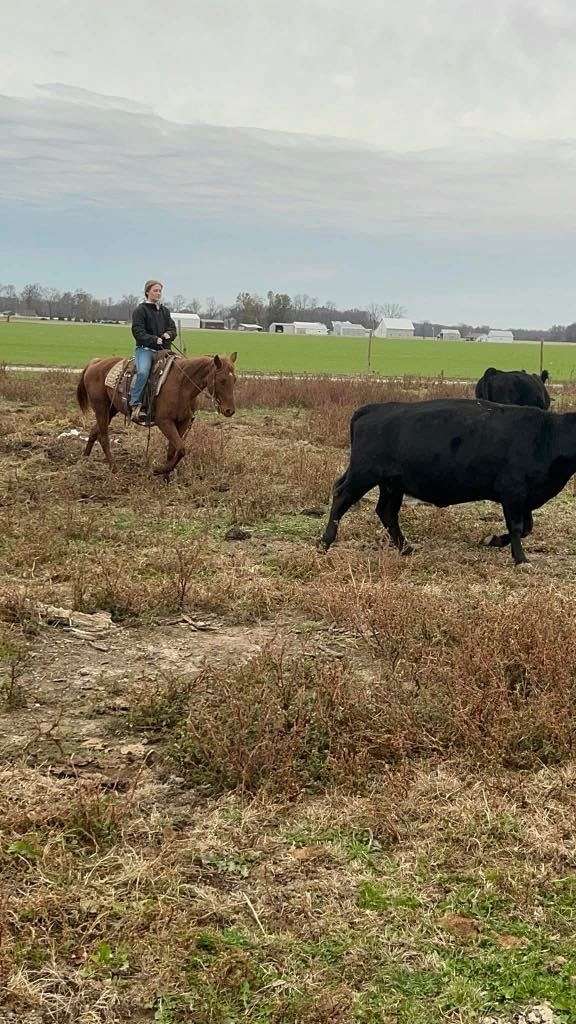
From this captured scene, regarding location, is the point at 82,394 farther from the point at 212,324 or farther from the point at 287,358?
the point at 212,324

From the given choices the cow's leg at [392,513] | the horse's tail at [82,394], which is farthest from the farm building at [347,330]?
the cow's leg at [392,513]

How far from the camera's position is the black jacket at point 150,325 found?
1122cm

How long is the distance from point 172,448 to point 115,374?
5.41ft

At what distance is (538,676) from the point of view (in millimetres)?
4785

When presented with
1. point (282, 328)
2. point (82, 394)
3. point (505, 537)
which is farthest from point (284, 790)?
point (282, 328)

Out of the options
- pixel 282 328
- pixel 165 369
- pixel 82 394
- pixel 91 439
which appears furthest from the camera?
pixel 282 328

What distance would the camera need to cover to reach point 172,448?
440 inches

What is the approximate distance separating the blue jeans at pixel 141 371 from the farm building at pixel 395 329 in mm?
125234

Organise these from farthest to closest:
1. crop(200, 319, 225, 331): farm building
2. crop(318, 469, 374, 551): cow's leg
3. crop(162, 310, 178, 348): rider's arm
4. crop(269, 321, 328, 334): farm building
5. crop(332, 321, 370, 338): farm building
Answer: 1. crop(332, 321, 370, 338): farm building
2. crop(200, 319, 225, 331): farm building
3. crop(269, 321, 328, 334): farm building
4. crop(162, 310, 178, 348): rider's arm
5. crop(318, 469, 374, 551): cow's leg

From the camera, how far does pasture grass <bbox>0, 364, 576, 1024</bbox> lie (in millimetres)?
2766

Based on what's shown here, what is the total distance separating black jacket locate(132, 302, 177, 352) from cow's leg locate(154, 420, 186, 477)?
43.4 inches

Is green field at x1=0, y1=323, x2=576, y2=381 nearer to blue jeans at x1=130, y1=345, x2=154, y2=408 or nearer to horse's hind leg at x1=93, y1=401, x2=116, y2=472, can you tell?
horse's hind leg at x1=93, y1=401, x2=116, y2=472

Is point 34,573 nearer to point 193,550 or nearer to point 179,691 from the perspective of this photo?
point 193,550

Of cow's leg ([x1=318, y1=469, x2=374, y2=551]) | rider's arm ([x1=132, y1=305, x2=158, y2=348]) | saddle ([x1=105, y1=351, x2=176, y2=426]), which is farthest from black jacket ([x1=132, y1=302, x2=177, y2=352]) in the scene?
cow's leg ([x1=318, y1=469, x2=374, y2=551])
